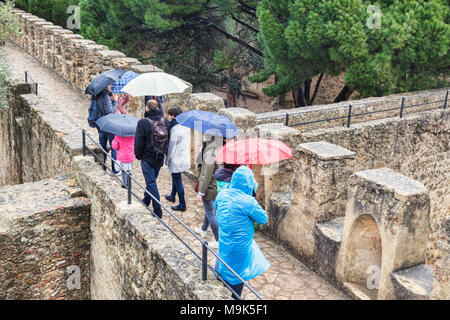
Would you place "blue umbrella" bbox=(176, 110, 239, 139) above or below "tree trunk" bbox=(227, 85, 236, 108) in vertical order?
above

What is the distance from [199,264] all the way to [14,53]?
1652 centimetres

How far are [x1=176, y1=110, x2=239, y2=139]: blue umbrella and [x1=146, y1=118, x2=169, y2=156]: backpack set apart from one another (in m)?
0.26

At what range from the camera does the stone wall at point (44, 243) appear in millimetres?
6773

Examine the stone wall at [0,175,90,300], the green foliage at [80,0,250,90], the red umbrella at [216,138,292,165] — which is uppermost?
the green foliage at [80,0,250,90]

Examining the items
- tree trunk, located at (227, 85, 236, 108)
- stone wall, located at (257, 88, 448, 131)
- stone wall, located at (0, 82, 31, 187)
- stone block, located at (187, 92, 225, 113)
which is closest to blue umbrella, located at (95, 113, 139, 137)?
stone block, located at (187, 92, 225, 113)

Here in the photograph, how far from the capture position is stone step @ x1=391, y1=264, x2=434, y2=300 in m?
5.02

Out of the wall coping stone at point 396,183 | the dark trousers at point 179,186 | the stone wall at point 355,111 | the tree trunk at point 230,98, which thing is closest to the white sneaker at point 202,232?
the dark trousers at point 179,186

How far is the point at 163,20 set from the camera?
17000 millimetres

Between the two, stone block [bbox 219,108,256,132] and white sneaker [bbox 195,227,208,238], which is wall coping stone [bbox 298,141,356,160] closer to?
stone block [bbox 219,108,256,132]

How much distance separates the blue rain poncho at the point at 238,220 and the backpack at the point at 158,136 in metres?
1.99

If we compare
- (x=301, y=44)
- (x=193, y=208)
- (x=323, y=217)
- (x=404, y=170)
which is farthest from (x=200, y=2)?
(x=323, y=217)

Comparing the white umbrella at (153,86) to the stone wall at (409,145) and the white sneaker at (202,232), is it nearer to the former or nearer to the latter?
the white sneaker at (202,232)

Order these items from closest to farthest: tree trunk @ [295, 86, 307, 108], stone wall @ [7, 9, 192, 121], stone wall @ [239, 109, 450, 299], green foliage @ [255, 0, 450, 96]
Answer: stone wall @ [239, 109, 450, 299]
stone wall @ [7, 9, 192, 121]
green foliage @ [255, 0, 450, 96]
tree trunk @ [295, 86, 307, 108]

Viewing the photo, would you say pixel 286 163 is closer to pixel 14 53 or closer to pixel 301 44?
pixel 301 44
